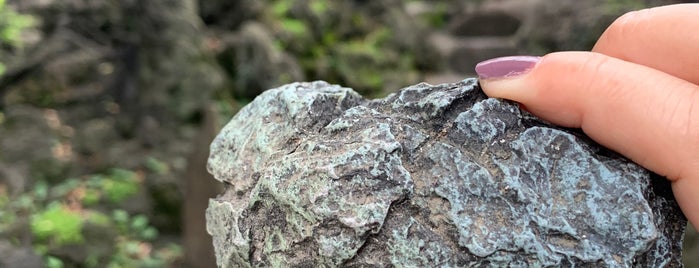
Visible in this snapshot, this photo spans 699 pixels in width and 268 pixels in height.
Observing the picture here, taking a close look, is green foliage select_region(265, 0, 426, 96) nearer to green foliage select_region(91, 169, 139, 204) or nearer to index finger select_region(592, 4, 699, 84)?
green foliage select_region(91, 169, 139, 204)

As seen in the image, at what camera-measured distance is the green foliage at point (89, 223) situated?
2324 millimetres

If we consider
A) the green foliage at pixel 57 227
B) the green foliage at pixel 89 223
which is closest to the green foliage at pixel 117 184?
the green foliage at pixel 89 223

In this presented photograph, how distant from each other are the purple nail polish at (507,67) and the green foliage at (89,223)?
75.4 inches

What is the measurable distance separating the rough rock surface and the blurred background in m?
1.38

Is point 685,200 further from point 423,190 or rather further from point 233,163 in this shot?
point 233,163

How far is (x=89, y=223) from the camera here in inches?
98.3

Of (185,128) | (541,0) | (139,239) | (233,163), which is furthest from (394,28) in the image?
(233,163)

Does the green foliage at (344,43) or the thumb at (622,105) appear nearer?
the thumb at (622,105)

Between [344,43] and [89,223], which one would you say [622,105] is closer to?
[89,223]

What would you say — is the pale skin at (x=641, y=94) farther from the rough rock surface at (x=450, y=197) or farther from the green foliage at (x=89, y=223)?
the green foliage at (x=89, y=223)

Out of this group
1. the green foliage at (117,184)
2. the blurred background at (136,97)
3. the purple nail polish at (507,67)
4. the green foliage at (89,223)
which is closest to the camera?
the purple nail polish at (507,67)

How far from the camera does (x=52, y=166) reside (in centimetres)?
290

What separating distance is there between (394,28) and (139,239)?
3.84 metres

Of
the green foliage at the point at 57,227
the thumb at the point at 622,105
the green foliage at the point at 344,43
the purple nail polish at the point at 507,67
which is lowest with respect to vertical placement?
the thumb at the point at 622,105
